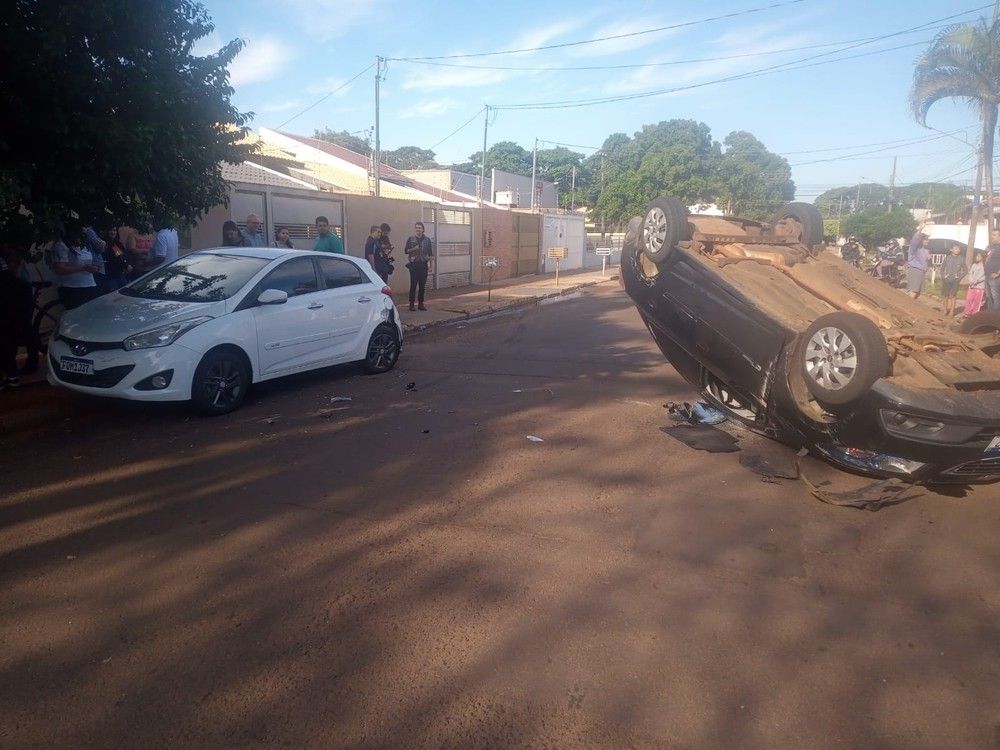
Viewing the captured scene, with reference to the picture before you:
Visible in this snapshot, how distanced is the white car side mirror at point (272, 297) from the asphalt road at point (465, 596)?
133 centimetres

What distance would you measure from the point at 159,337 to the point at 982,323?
22.6 feet

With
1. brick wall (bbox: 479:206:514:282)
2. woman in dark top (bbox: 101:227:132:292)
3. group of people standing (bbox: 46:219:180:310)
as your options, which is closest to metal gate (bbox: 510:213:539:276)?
brick wall (bbox: 479:206:514:282)

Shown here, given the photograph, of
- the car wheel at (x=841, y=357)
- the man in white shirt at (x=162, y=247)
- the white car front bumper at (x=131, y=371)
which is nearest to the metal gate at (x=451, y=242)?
the man in white shirt at (x=162, y=247)

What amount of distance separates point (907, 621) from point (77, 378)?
662cm

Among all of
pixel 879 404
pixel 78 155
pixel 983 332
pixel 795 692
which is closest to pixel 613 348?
pixel 983 332

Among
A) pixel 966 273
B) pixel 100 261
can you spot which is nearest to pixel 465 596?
pixel 100 261

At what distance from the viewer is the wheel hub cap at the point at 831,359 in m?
4.92

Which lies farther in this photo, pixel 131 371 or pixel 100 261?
pixel 100 261

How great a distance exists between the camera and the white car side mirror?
7414 mm

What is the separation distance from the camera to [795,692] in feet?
10.4

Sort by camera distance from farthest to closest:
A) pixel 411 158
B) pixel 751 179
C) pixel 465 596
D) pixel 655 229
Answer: pixel 411 158 → pixel 751 179 → pixel 655 229 → pixel 465 596

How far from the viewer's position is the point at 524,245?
2825 cm

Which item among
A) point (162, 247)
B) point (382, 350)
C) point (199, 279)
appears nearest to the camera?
point (199, 279)

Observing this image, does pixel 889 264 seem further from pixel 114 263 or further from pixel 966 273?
pixel 114 263
